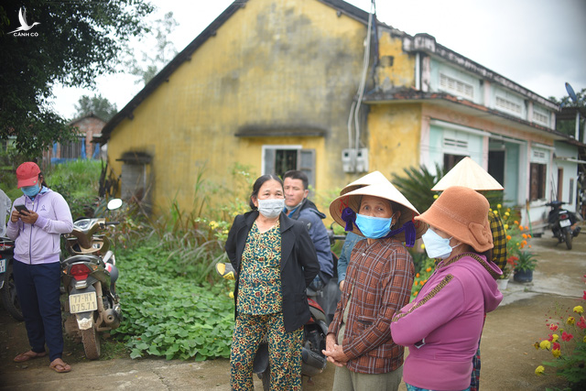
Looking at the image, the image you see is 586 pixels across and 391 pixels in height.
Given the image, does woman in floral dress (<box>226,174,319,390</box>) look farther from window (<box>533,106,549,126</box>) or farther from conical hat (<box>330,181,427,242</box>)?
window (<box>533,106,549,126</box>)

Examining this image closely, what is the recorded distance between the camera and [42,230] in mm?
4066

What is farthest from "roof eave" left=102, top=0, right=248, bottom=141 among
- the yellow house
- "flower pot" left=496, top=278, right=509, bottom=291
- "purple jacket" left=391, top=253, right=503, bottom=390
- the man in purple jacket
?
"purple jacket" left=391, top=253, right=503, bottom=390

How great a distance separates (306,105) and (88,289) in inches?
257

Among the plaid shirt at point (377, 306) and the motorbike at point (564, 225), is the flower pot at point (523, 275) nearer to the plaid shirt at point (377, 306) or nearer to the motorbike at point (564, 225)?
the motorbike at point (564, 225)

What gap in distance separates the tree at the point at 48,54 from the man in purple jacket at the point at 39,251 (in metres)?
1.58

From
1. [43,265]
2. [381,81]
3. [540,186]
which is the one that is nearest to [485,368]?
[43,265]

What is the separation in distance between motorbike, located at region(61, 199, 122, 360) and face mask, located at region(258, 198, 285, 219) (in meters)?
1.97

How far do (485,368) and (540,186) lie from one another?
41.5ft

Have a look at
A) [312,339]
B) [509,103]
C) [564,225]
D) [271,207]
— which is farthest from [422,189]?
[509,103]

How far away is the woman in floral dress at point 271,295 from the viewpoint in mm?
3100

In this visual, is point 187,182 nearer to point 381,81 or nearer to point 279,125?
point 279,125

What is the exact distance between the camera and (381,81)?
8.67 m

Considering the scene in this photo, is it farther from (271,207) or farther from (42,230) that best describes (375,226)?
(42,230)

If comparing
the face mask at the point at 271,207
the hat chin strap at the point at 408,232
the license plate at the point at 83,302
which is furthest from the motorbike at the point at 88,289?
the hat chin strap at the point at 408,232
